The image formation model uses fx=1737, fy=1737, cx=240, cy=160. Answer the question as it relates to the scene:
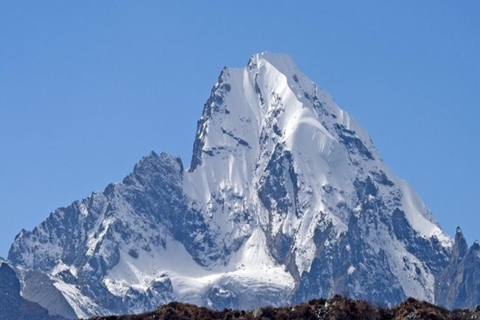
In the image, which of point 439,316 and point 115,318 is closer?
point 439,316

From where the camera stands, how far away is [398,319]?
405 ft

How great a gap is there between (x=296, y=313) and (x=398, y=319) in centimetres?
795

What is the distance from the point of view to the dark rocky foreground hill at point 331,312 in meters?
124

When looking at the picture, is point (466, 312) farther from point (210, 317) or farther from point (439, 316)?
point (210, 317)

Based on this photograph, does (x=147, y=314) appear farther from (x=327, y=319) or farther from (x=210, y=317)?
(x=327, y=319)

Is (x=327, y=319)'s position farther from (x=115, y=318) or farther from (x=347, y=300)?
(x=115, y=318)

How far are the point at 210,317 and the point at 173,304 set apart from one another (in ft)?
15.4

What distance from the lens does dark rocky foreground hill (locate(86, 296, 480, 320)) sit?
12412 centimetres

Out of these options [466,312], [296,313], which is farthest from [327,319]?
[466,312]

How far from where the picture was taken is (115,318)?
133m

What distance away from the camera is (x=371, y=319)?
12350 centimetres

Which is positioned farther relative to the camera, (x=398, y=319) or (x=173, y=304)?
(x=173, y=304)

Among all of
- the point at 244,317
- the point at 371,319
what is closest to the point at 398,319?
the point at 371,319

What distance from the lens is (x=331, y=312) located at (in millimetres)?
126688
